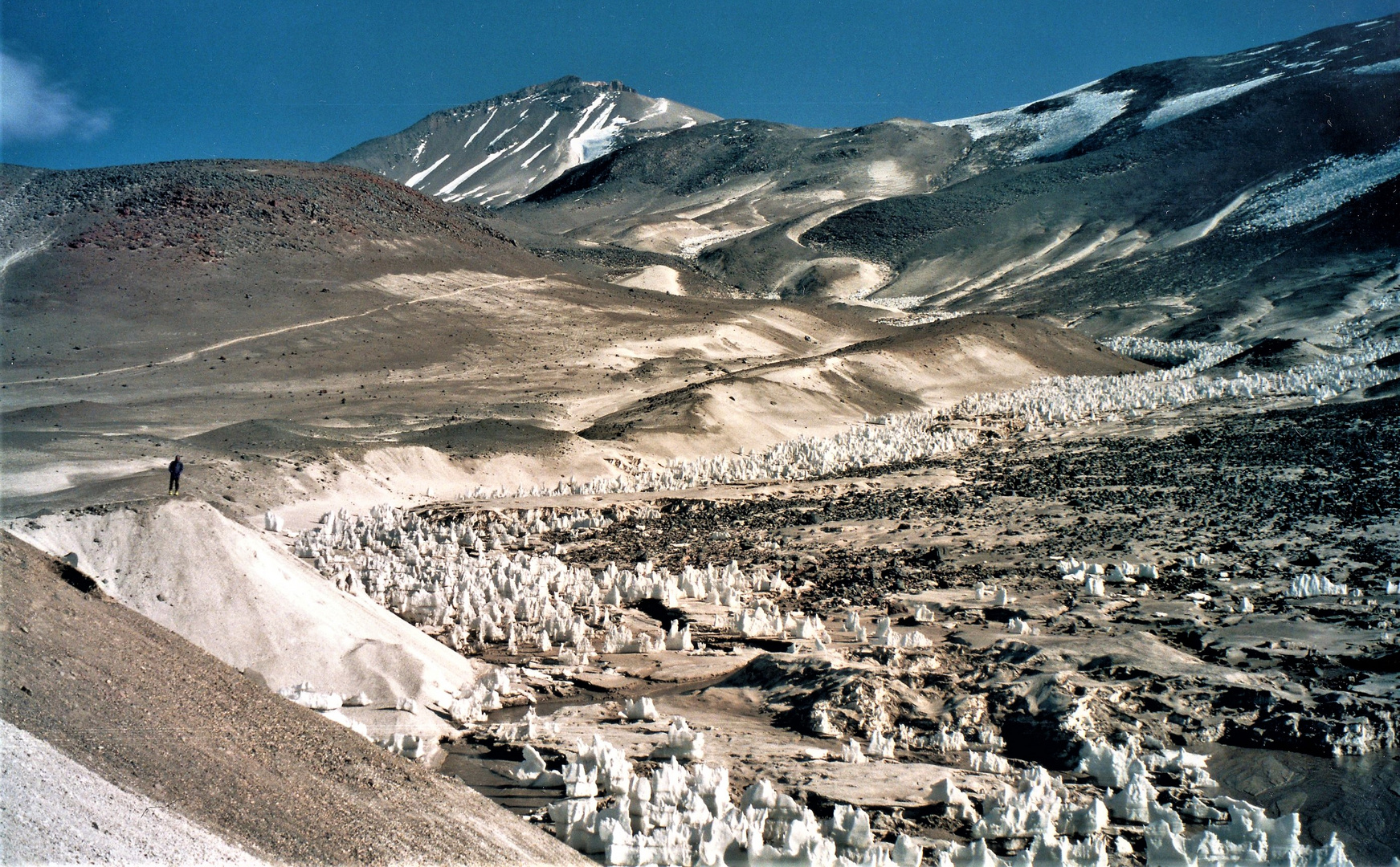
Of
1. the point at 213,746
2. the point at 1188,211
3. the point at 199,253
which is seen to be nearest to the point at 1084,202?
the point at 1188,211

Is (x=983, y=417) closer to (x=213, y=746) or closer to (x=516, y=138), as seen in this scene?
(x=213, y=746)

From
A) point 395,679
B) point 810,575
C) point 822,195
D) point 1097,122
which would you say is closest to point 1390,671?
point 810,575

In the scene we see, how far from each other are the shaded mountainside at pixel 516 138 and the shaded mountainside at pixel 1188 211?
179 feet

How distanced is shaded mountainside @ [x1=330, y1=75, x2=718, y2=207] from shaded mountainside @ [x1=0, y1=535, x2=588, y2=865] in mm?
129450

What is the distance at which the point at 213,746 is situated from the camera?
5871 mm

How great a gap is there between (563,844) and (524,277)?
46.8 m

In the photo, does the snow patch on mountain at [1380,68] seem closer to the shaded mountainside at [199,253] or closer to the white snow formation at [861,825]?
the shaded mountainside at [199,253]

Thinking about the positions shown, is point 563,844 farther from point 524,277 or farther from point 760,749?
point 524,277

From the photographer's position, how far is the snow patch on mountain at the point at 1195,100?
103250mm

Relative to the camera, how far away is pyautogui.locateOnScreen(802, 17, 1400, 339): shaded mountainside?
59.8 m

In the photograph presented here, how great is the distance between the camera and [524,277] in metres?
52.4

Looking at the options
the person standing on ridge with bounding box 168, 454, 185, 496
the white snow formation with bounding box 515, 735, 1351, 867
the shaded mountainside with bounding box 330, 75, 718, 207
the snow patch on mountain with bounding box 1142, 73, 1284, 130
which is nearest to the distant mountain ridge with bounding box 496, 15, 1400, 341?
the snow patch on mountain with bounding box 1142, 73, 1284, 130

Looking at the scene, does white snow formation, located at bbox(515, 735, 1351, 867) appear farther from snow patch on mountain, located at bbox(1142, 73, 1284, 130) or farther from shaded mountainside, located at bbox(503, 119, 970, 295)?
snow patch on mountain, located at bbox(1142, 73, 1284, 130)

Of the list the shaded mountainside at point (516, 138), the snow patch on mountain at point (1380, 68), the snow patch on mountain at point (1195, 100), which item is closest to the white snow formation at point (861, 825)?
the snow patch on mountain at point (1380, 68)
